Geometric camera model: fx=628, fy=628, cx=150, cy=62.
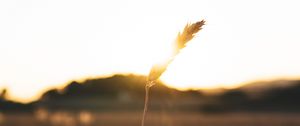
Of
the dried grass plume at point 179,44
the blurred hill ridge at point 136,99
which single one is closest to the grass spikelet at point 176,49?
the dried grass plume at point 179,44

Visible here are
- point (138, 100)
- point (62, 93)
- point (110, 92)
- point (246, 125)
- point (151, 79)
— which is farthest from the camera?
point (110, 92)

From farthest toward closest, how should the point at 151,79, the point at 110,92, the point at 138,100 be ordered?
1. the point at 110,92
2. the point at 138,100
3. the point at 151,79

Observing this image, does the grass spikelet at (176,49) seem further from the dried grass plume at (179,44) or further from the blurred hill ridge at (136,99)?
the blurred hill ridge at (136,99)

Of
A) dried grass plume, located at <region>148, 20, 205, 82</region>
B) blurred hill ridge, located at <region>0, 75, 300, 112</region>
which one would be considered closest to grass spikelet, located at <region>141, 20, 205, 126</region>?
dried grass plume, located at <region>148, 20, 205, 82</region>

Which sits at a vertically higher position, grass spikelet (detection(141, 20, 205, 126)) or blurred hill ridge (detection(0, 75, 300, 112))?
blurred hill ridge (detection(0, 75, 300, 112))

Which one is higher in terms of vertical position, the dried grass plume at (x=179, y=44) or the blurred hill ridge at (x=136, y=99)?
the blurred hill ridge at (x=136, y=99)

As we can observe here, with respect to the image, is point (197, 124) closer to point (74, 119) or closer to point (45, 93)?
point (74, 119)

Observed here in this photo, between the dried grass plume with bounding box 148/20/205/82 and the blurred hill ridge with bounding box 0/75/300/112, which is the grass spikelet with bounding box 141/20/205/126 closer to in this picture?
the dried grass plume with bounding box 148/20/205/82

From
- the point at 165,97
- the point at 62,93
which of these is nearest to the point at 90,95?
the point at 62,93
